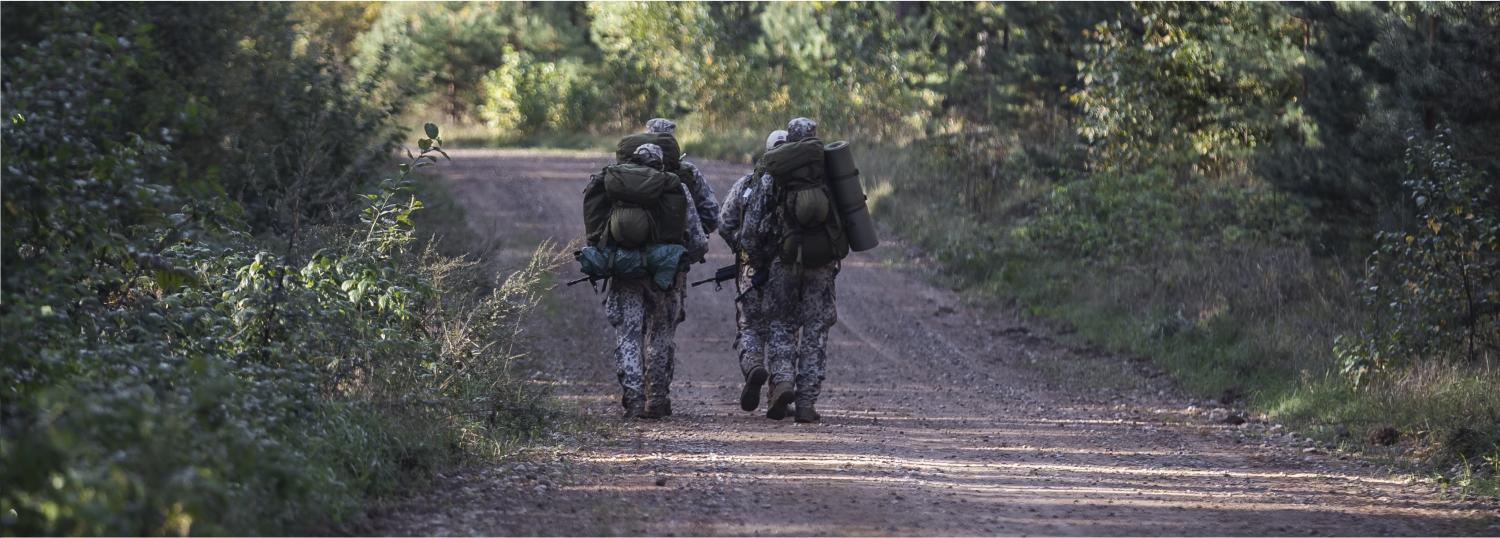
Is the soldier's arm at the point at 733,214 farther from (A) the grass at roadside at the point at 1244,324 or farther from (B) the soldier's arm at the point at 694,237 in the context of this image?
(A) the grass at roadside at the point at 1244,324

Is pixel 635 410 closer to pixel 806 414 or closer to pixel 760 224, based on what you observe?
pixel 806 414

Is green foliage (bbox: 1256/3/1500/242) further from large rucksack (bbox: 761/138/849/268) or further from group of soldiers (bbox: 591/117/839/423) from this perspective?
→ group of soldiers (bbox: 591/117/839/423)

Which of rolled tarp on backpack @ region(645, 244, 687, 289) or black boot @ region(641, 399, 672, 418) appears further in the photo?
black boot @ region(641, 399, 672, 418)

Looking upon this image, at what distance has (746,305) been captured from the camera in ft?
31.7

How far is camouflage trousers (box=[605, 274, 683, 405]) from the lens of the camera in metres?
9.31

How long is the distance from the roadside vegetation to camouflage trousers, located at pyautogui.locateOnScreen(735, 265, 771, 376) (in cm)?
366

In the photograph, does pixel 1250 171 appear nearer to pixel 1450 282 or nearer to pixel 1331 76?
pixel 1331 76

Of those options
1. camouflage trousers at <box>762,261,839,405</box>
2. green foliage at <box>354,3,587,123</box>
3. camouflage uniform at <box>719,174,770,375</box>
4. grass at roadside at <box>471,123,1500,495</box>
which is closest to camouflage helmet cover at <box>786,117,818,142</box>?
camouflage uniform at <box>719,174,770,375</box>

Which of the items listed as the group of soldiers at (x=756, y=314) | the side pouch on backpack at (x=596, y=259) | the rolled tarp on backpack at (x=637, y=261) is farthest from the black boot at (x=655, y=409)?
the side pouch on backpack at (x=596, y=259)

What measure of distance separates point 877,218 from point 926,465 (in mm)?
11736

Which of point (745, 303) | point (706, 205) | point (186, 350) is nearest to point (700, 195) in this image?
point (706, 205)

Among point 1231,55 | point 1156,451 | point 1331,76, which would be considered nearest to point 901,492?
point 1156,451

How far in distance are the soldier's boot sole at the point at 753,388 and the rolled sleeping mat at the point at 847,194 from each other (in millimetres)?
1038

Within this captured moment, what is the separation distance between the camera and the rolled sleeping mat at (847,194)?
9195 mm
